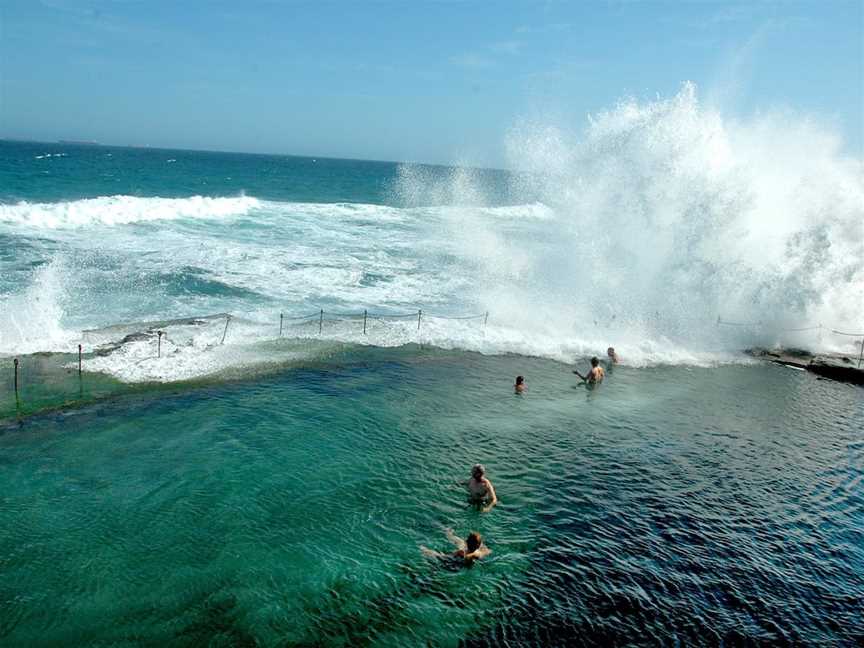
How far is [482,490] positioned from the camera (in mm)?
12219

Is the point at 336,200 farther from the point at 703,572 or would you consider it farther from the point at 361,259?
the point at 703,572

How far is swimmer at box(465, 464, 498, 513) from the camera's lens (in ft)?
39.8

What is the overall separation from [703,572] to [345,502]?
6467mm

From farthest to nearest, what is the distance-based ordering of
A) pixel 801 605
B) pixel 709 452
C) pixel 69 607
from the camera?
pixel 709 452 → pixel 801 605 → pixel 69 607

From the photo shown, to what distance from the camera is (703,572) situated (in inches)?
417

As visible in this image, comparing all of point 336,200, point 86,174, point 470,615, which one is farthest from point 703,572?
point 86,174

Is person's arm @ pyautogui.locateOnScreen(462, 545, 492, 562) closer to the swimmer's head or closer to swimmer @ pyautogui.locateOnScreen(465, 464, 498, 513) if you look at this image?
the swimmer's head

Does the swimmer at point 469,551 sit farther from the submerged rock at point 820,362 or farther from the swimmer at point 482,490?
the submerged rock at point 820,362

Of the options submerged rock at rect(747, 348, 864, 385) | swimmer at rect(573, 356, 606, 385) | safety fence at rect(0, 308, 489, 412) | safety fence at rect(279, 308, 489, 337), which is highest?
submerged rock at rect(747, 348, 864, 385)

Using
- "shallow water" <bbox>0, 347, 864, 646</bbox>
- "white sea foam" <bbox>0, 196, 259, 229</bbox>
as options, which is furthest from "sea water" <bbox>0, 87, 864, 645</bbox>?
"white sea foam" <bbox>0, 196, 259, 229</bbox>

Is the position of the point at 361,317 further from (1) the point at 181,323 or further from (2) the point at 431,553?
(2) the point at 431,553

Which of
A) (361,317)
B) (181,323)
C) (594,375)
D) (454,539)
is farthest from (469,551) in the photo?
Result: (361,317)

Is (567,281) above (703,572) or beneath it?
above

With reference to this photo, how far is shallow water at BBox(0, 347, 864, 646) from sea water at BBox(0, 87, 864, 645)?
2.2 inches
